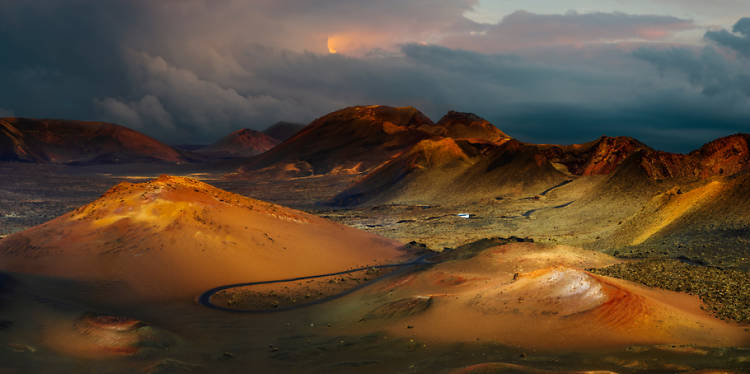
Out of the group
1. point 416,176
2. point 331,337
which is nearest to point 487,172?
point 416,176

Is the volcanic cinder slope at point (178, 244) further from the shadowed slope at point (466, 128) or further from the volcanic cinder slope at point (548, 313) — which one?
the shadowed slope at point (466, 128)

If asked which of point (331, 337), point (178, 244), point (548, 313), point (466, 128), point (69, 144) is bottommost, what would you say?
point (331, 337)

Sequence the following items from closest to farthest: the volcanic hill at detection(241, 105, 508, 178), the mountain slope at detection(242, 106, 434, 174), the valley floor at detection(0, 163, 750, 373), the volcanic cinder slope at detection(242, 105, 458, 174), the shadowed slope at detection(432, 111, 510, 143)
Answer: the valley floor at detection(0, 163, 750, 373) → the volcanic cinder slope at detection(242, 105, 458, 174) → the volcanic hill at detection(241, 105, 508, 178) → the mountain slope at detection(242, 106, 434, 174) → the shadowed slope at detection(432, 111, 510, 143)

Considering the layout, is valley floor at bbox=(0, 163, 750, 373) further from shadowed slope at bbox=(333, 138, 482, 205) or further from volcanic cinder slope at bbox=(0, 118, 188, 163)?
volcanic cinder slope at bbox=(0, 118, 188, 163)

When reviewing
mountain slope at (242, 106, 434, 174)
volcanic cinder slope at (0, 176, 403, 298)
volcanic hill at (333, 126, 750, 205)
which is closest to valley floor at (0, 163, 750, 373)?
volcanic cinder slope at (0, 176, 403, 298)

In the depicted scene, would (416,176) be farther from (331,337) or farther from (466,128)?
(466,128)

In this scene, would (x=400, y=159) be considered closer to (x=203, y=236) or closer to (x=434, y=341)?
(x=203, y=236)
